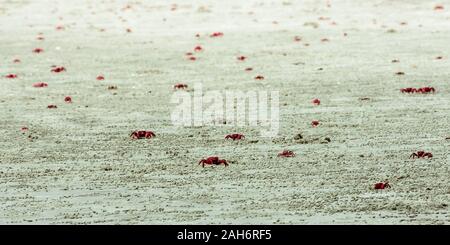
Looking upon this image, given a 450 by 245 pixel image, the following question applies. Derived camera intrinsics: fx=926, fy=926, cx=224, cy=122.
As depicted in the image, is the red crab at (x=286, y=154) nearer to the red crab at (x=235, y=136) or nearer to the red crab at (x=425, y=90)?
the red crab at (x=235, y=136)

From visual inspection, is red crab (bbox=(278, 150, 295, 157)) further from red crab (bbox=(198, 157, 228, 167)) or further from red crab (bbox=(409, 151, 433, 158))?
red crab (bbox=(409, 151, 433, 158))

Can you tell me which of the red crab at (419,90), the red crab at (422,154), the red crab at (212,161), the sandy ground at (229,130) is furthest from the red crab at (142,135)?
the red crab at (419,90)

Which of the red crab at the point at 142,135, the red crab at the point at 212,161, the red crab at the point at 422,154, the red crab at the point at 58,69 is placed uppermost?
the red crab at the point at 422,154

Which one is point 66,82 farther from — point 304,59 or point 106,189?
point 106,189

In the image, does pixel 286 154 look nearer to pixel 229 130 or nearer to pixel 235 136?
pixel 235 136

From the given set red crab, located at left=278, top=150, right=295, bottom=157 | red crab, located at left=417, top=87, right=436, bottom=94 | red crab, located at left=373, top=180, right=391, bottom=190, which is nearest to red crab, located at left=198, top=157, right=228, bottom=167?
red crab, located at left=278, top=150, right=295, bottom=157

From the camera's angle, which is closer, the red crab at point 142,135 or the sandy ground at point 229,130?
the sandy ground at point 229,130

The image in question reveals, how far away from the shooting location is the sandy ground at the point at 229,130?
A: 37.3ft

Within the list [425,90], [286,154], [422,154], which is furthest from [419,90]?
[286,154]

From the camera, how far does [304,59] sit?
2456 cm

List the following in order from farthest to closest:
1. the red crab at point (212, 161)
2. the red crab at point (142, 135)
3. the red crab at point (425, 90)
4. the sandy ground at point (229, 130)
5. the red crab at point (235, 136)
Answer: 1. the red crab at point (425, 90)
2. the red crab at point (142, 135)
3. the red crab at point (235, 136)
4. the red crab at point (212, 161)
5. the sandy ground at point (229, 130)

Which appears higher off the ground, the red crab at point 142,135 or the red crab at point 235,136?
the red crab at point 235,136

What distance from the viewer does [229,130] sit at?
52.0 ft
